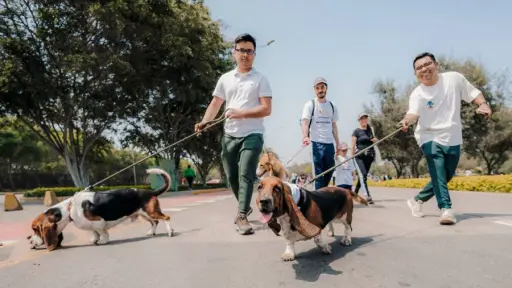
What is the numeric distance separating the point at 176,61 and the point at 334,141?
14.6 m

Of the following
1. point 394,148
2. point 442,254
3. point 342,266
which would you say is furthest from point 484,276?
point 394,148

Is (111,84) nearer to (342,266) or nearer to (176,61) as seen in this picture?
(176,61)

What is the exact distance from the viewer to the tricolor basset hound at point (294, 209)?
9.14ft

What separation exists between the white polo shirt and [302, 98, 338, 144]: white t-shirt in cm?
195

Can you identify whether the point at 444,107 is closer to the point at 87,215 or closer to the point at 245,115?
the point at 245,115

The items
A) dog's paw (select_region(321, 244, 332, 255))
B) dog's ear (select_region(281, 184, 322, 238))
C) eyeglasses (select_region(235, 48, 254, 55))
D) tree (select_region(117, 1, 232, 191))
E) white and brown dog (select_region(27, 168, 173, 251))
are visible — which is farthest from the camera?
tree (select_region(117, 1, 232, 191))

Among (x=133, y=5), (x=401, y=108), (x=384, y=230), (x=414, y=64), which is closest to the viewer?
(x=384, y=230)

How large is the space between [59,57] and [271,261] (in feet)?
57.4

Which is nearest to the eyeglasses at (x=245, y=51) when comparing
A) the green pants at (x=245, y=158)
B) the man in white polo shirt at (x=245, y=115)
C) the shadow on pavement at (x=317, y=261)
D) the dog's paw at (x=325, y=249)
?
the man in white polo shirt at (x=245, y=115)

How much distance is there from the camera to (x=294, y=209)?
295 centimetres

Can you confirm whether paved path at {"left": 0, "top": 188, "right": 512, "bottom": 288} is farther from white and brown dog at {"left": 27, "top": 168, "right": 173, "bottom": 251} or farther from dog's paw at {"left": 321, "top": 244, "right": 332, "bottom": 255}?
white and brown dog at {"left": 27, "top": 168, "right": 173, "bottom": 251}

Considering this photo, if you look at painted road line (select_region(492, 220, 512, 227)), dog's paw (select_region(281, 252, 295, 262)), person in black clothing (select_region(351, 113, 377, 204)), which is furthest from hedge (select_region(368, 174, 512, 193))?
dog's paw (select_region(281, 252, 295, 262))

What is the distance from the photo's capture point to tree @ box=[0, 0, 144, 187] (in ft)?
54.6

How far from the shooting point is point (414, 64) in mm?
5375
